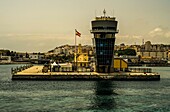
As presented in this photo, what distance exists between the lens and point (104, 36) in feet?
326

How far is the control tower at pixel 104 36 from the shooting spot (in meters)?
99.0

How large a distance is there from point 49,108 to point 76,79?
4329 centimetres

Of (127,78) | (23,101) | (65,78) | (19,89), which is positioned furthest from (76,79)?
(23,101)

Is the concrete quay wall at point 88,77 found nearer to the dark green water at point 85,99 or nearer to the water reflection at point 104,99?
the dark green water at point 85,99

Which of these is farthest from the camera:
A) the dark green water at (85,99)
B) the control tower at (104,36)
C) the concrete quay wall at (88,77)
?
the control tower at (104,36)

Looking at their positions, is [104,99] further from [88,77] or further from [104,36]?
[104,36]

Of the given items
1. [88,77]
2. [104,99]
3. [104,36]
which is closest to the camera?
[104,99]

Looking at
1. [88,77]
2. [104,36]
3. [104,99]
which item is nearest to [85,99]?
[104,99]

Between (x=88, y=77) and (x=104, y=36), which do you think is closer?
(x=88, y=77)

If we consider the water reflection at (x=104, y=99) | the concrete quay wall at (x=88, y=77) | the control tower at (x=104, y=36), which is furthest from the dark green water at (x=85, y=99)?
the control tower at (x=104, y=36)

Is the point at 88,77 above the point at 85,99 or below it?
above

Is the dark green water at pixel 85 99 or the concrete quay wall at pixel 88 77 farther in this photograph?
the concrete quay wall at pixel 88 77

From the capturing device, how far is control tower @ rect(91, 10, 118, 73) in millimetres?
99000

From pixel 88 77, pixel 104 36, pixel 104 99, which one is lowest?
pixel 104 99
